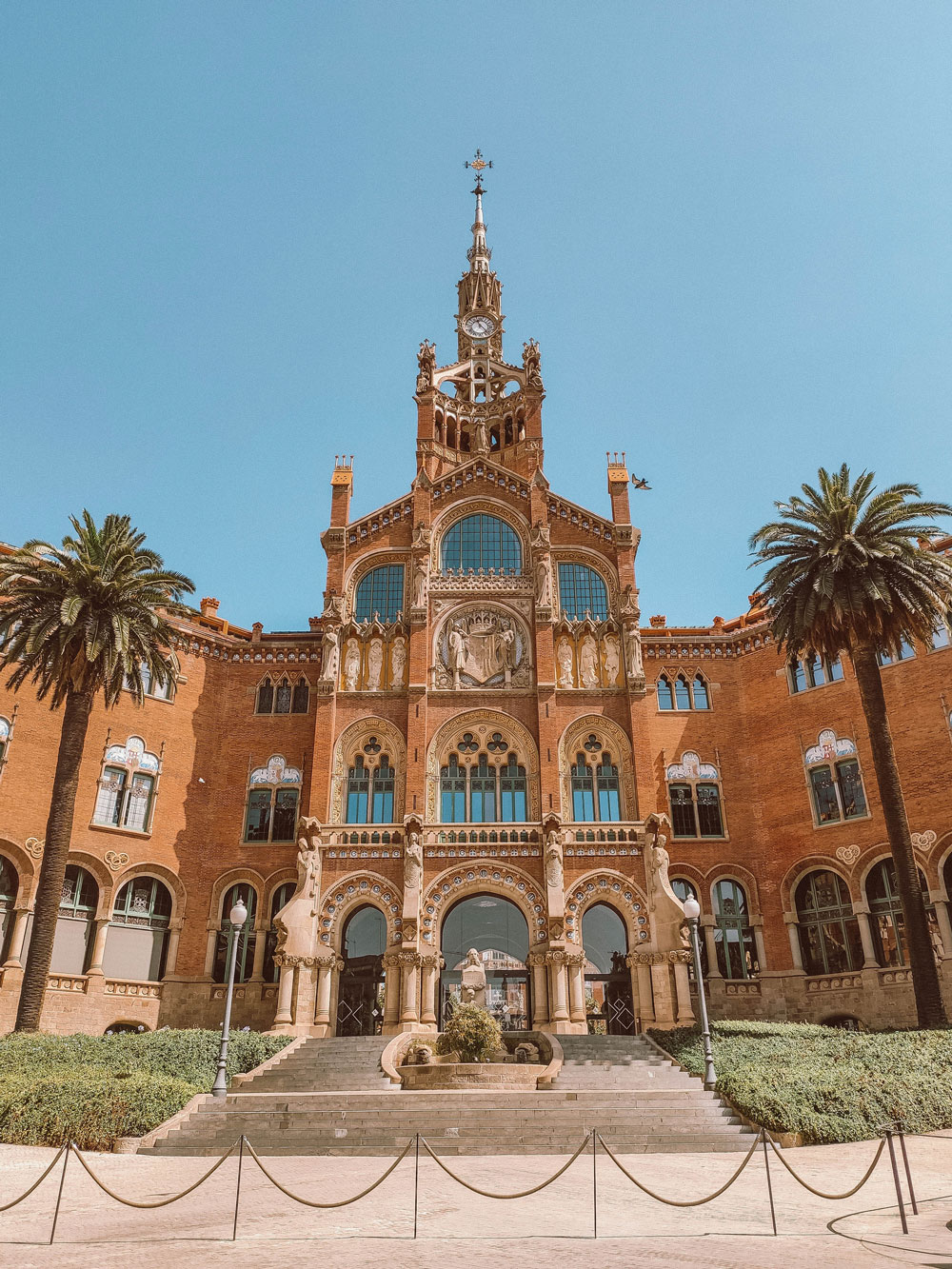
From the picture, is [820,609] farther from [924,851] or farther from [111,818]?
[111,818]

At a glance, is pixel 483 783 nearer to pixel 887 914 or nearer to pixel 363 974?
pixel 363 974

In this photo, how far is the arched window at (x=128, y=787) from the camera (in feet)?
122

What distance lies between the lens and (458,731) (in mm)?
39562

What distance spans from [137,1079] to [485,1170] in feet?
30.6

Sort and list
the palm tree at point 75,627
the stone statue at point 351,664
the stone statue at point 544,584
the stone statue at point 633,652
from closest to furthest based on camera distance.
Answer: the palm tree at point 75,627 < the stone statue at point 633,652 < the stone statue at point 351,664 < the stone statue at point 544,584

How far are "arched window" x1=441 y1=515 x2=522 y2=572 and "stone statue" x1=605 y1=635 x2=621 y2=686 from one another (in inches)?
212

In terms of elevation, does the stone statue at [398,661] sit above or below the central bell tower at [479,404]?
below

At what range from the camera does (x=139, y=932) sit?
120ft

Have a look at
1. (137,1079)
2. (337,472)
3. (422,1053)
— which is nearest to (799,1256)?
(137,1079)

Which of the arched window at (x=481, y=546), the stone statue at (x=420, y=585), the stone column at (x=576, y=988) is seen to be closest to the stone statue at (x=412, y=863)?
the stone column at (x=576, y=988)

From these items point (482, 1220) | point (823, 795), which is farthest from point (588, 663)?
point (482, 1220)

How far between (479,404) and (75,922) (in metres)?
31.5

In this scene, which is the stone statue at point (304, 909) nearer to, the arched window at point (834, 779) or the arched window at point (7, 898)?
the arched window at point (7, 898)

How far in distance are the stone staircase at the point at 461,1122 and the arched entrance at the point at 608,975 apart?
11.6 metres
